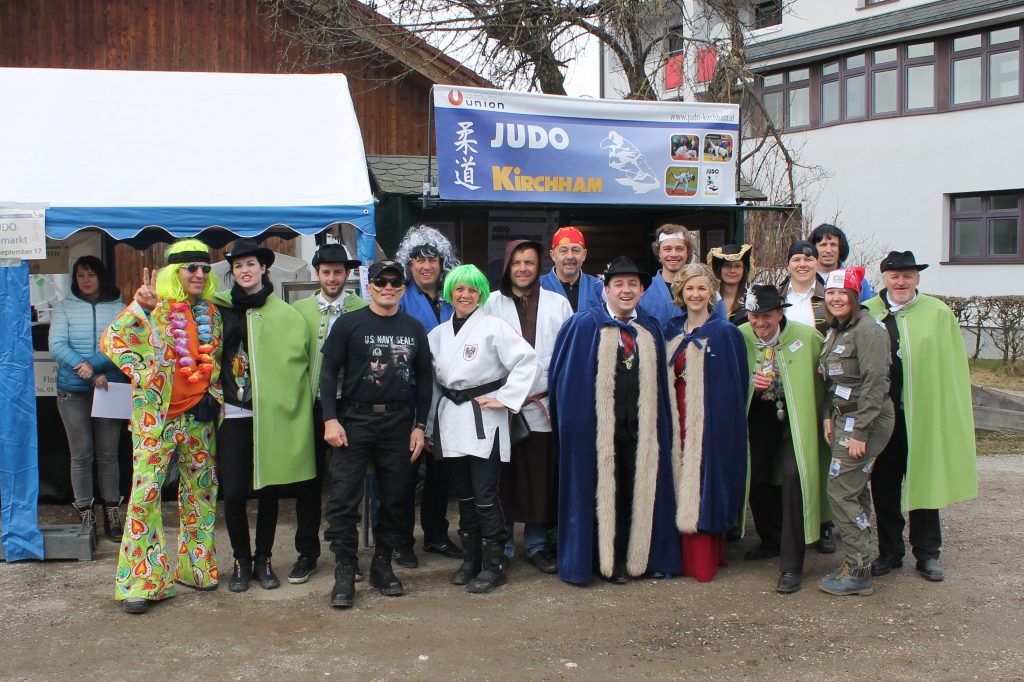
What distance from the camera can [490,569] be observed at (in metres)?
4.90

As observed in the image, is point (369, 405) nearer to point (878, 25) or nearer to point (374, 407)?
point (374, 407)

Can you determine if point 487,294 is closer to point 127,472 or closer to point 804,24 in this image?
point 127,472

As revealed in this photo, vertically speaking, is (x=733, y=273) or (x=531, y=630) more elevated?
(x=733, y=273)

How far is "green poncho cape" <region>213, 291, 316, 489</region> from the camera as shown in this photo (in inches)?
186

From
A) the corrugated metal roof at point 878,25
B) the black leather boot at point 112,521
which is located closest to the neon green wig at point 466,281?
the black leather boot at point 112,521

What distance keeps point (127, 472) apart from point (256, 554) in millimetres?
2093

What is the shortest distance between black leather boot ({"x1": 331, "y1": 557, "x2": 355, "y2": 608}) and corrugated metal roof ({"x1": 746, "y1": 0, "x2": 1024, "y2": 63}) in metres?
13.2

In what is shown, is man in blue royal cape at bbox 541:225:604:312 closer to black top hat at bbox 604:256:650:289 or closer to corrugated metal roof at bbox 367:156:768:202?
black top hat at bbox 604:256:650:289

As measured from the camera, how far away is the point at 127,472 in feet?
21.5

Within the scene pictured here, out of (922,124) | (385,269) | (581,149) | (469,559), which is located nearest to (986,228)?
(922,124)

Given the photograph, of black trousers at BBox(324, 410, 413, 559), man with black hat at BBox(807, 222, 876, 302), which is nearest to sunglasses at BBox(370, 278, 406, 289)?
black trousers at BBox(324, 410, 413, 559)

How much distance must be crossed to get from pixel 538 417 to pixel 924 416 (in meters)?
2.07

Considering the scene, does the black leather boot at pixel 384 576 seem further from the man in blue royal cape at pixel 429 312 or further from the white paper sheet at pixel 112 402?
the white paper sheet at pixel 112 402

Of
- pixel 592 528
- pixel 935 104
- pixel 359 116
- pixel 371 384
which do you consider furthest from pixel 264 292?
pixel 935 104
